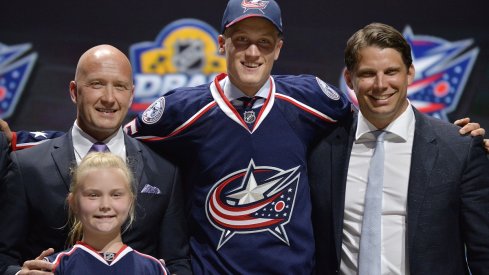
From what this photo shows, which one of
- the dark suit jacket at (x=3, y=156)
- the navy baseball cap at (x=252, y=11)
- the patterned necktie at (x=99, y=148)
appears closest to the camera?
the dark suit jacket at (x=3, y=156)

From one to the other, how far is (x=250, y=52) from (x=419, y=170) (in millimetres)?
713

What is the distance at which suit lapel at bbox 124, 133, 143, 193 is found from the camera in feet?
8.64

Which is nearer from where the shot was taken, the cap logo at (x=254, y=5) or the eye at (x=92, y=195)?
the eye at (x=92, y=195)

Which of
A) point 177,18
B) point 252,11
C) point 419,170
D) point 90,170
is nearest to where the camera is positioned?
point 90,170

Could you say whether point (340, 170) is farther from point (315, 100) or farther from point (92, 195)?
point (92, 195)

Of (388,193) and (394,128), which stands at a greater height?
(394,128)

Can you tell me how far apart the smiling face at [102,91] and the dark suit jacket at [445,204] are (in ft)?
2.77

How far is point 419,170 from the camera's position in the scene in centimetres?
260

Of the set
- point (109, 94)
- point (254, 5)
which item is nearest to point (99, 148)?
point (109, 94)

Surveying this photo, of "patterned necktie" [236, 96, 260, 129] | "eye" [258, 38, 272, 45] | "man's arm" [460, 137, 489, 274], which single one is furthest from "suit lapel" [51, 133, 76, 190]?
"man's arm" [460, 137, 489, 274]

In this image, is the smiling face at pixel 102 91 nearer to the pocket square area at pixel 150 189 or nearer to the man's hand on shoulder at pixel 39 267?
the pocket square area at pixel 150 189

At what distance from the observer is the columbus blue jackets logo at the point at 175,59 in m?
4.64

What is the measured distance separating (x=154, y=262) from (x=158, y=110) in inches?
25.4

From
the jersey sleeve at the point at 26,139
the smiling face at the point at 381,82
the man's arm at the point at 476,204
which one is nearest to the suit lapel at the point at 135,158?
the jersey sleeve at the point at 26,139
